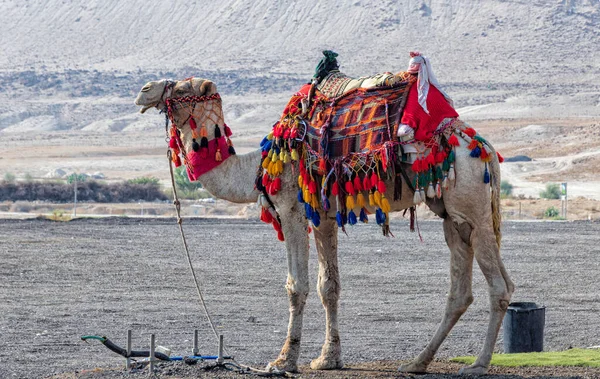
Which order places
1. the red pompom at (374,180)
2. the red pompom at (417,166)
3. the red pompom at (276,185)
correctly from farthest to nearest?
the red pompom at (276,185) → the red pompom at (374,180) → the red pompom at (417,166)

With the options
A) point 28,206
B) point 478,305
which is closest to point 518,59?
point 28,206

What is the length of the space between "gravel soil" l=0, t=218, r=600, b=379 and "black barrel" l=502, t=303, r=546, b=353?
2.14 feet

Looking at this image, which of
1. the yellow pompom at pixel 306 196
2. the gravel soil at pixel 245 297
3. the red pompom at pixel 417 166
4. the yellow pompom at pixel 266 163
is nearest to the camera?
the red pompom at pixel 417 166

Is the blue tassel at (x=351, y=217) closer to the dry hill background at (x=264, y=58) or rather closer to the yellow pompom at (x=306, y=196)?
the yellow pompom at (x=306, y=196)

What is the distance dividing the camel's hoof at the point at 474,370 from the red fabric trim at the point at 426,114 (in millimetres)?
2026

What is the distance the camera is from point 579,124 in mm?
97000

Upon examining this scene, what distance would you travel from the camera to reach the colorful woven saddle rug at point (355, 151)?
10.2 metres

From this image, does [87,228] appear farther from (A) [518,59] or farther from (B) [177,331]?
(A) [518,59]

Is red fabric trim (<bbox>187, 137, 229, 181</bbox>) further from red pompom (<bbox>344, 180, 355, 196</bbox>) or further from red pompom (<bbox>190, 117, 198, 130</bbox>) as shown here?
red pompom (<bbox>344, 180, 355, 196</bbox>)

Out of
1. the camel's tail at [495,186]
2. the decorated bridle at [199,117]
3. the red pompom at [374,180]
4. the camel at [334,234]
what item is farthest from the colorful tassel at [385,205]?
the decorated bridle at [199,117]

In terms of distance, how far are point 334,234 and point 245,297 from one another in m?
7.11

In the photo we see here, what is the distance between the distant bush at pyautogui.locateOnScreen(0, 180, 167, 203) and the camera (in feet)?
165

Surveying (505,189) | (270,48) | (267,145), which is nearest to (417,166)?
(267,145)

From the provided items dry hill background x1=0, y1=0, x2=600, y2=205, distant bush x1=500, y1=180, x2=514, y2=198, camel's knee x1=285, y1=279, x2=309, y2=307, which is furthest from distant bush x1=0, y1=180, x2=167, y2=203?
camel's knee x1=285, y1=279, x2=309, y2=307
